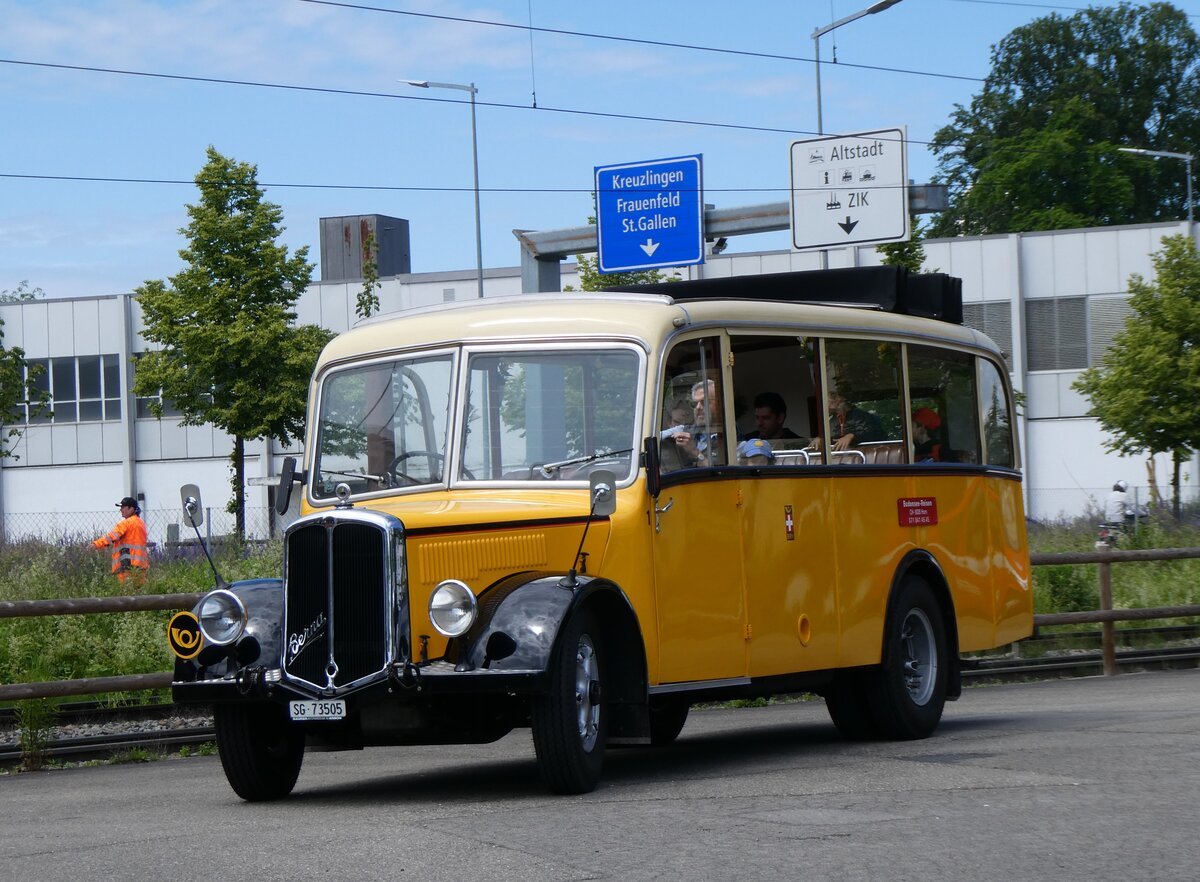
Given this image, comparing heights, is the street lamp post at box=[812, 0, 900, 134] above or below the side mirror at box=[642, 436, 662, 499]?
above

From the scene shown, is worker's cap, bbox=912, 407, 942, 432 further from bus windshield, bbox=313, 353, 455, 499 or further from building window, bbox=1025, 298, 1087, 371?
building window, bbox=1025, 298, 1087, 371

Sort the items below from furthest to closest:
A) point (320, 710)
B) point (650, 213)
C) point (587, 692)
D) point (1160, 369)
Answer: point (1160, 369) < point (650, 213) < point (587, 692) < point (320, 710)

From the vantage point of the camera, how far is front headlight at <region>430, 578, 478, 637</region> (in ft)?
27.5

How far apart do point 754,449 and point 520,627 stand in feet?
8.25

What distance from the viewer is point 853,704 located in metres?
11.5

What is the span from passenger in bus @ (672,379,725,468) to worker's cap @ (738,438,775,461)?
0.71 ft


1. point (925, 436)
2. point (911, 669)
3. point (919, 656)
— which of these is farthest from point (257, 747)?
point (925, 436)

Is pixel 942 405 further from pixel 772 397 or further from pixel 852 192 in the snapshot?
pixel 852 192

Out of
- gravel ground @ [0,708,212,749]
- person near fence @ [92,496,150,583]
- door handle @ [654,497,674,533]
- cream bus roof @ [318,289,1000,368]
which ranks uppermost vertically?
cream bus roof @ [318,289,1000,368]

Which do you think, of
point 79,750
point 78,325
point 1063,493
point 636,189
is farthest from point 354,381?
point 78,325

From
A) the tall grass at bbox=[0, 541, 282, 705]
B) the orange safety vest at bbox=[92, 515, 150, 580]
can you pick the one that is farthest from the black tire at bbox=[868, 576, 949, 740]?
the orange safety vest at bbox=[92, 515, 150, 580]

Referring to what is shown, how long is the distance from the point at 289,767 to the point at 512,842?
8.72 ft

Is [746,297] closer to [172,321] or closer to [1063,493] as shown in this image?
[172,321]

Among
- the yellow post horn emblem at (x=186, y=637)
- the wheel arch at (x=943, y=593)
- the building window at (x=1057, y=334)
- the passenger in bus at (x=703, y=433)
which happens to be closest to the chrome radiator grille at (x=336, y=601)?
the yellow post horn emblem at (x=186, y=637)
